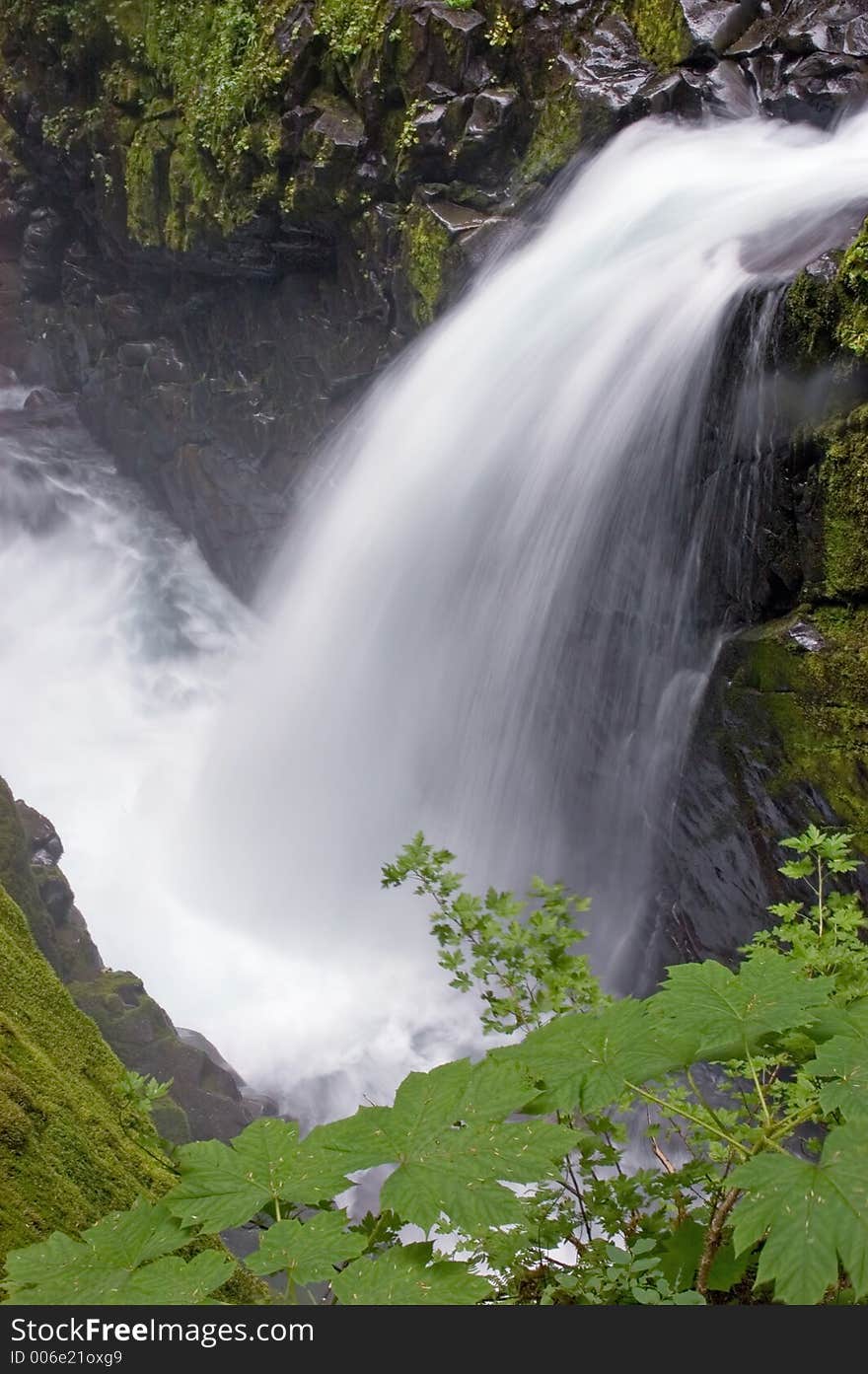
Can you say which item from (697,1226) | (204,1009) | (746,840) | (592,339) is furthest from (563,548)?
(697,1226)

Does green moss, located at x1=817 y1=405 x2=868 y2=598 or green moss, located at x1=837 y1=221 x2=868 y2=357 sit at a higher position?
green moss, located at x1=837 y1=221 x2=868 y2=357

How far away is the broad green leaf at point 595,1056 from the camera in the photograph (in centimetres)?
120

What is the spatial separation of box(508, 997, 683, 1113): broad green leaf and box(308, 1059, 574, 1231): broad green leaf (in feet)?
0.13

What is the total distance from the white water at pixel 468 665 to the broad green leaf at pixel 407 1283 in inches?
165

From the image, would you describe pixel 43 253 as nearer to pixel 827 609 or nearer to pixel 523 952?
pixel 827 609

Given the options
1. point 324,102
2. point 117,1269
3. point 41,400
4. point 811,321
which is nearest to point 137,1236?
point 117,1269

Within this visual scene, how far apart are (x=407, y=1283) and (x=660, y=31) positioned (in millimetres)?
9227

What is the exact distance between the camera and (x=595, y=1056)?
1258mm

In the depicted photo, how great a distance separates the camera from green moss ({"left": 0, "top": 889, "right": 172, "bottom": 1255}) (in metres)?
1.59

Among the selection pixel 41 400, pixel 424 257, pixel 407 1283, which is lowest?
pixel 407 1283

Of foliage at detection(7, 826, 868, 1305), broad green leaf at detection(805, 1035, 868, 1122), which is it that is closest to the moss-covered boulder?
foliage at detection(7, 826, 868, 1305)

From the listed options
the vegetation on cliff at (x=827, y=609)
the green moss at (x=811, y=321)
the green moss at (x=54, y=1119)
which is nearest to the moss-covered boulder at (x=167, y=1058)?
the green moss at (x=54, y=1119)

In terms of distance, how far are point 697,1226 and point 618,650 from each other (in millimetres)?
4573

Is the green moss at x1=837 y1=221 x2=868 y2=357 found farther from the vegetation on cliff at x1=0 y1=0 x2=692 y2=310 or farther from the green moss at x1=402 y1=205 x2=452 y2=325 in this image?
the green moss at x1=402 y1=205 x2=452 y2=325
